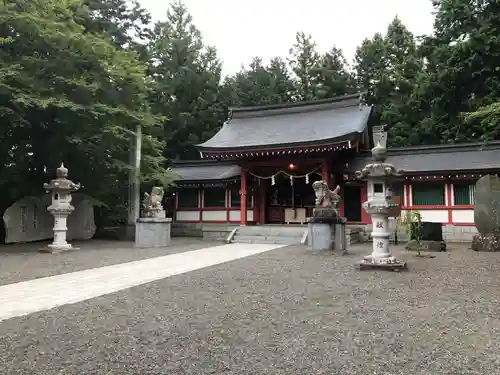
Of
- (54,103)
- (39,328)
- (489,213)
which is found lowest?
(39,328)

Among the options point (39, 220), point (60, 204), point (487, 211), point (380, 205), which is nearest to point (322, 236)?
point (380, 205)

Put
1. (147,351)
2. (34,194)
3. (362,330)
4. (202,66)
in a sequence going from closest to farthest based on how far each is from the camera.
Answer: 1. (147,351)
2. (362,330)
3. (34,194)
4. (202,66)

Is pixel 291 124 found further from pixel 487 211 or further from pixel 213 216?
pixel 487 211

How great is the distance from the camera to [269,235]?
14.7 meters

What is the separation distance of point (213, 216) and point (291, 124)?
5.79m

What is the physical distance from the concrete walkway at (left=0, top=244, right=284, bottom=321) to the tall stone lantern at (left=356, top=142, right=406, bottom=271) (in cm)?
362

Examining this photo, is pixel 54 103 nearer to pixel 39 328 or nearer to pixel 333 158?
pixel 39 328

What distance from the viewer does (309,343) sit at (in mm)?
3572

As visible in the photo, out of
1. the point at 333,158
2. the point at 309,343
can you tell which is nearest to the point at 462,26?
the point at 333,158

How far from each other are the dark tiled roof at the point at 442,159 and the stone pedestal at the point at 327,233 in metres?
5.47

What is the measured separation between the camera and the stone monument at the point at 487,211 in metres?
11.3

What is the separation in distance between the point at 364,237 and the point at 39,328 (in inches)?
517

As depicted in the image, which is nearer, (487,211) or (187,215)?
(487,211)

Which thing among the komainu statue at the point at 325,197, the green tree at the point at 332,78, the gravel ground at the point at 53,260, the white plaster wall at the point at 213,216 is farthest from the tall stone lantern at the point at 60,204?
the green tree at the point at 332,78
